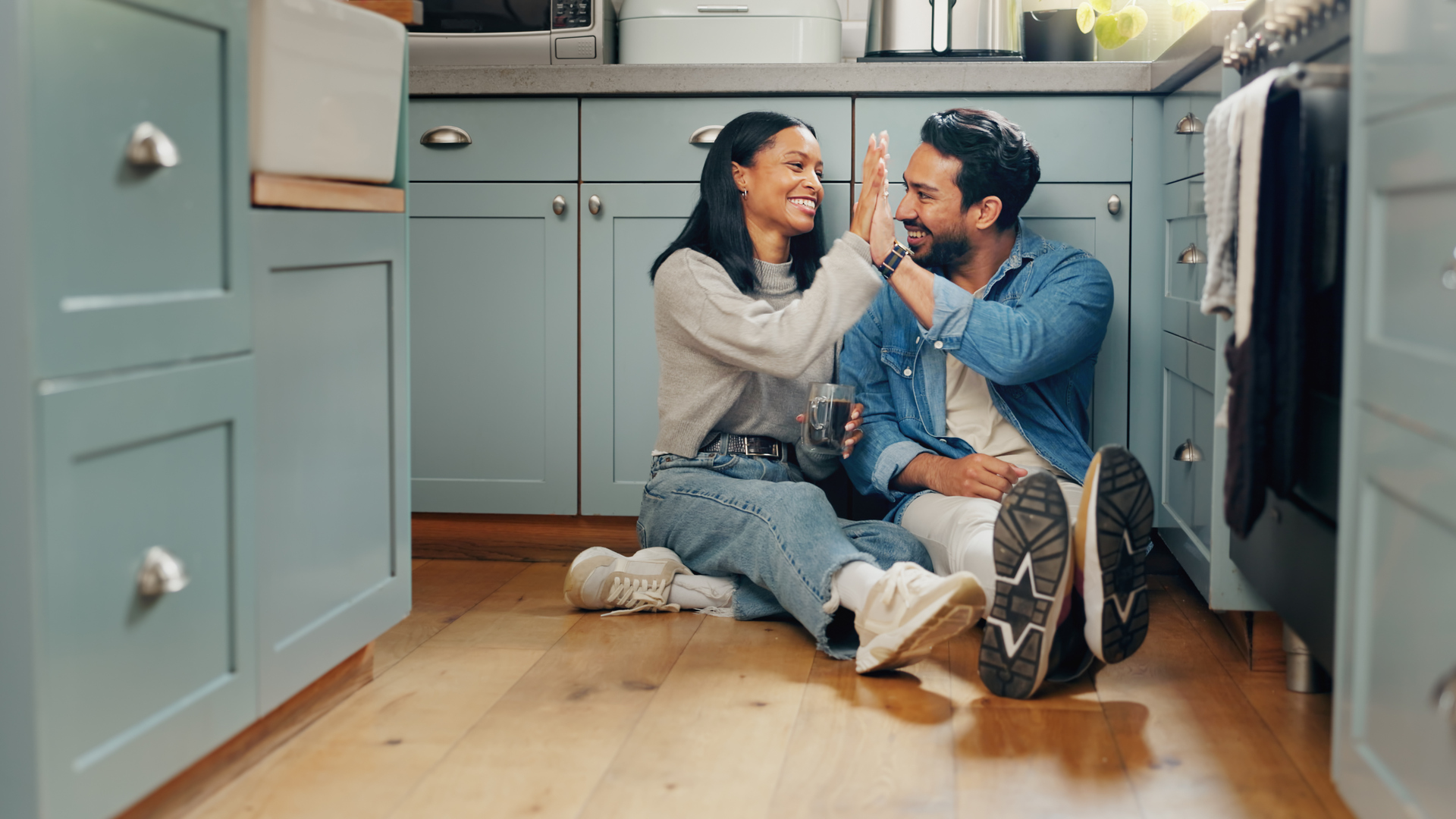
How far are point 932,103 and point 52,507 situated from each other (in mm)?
1729

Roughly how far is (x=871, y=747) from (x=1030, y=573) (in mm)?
291

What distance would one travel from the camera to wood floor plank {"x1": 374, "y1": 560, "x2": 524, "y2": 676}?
188 centimetres

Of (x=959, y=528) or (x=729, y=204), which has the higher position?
(x=729, y=204)

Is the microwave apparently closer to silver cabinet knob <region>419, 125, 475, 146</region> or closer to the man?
silver cabinet knob <region>419, 125, 475, 146</region>

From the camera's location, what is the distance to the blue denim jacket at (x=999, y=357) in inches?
81.0

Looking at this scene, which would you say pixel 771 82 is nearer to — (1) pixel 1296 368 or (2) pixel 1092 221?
(2) pixel 1092 221

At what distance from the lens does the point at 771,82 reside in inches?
91.0

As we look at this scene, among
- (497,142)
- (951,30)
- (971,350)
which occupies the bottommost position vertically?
(971,350)

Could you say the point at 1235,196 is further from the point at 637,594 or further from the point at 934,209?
the point at 637,594

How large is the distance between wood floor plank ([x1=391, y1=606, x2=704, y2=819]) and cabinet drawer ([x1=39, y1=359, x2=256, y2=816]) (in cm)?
24

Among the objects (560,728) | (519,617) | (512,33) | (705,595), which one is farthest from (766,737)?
(512,33)

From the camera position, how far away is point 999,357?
2055 millimetres

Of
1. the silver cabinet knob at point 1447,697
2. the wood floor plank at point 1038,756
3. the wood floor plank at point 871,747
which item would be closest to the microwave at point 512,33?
the wood floor plank at point 871,747

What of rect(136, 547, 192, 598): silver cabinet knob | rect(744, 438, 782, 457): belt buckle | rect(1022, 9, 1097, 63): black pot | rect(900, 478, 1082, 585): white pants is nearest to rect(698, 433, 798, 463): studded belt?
rect(744, 438, 782, 457): belt buckle
